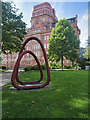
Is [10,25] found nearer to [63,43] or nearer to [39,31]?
[63,43]

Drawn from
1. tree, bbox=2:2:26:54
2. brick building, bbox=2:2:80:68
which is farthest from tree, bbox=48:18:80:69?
brick building, bbox=2:2:80:68

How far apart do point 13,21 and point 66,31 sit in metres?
13.5

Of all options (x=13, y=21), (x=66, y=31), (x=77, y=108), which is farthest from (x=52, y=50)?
(x=77, y=108)

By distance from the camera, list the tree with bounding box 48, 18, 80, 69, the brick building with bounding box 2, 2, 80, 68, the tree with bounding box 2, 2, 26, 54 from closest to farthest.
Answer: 1. the tree with bounding box 2, 2, 26, 54
2. the tree with bounding box 48, 18, 80, 69
3. the brick building with bounding box 2, 2, 80, 68

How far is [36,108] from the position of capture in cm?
333

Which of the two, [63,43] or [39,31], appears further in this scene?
[39,31]

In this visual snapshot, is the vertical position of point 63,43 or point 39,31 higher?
point 39,31

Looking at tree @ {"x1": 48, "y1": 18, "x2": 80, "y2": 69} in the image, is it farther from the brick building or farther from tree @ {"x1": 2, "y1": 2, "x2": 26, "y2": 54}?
the brick building

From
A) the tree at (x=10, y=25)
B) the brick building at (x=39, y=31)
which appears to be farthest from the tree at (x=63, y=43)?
the brick building at (x=39, y=31)

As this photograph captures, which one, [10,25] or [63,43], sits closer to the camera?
[10,25]

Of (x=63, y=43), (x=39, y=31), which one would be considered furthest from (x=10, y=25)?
(x=39, y=31)

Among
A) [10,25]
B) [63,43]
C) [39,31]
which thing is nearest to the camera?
[10,25]

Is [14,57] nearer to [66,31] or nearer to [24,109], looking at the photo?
[66,31]

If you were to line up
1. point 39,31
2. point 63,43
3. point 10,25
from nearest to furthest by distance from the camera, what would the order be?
point 10,25
point 63,43
point 39,31
